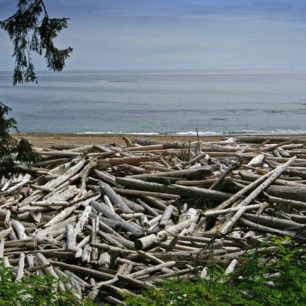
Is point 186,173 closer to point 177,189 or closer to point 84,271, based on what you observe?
point 177,189

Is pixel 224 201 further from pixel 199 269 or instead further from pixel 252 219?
pixel 199 269

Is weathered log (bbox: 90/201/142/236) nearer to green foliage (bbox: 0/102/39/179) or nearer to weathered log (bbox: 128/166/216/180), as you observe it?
weathered log (bbox: 128/166/216/180)

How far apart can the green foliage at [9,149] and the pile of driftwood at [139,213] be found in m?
0.88

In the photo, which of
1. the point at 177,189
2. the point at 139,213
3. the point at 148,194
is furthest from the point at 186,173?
the point at 139,213

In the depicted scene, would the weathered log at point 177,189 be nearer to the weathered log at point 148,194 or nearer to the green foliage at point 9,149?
the weathered log at point 148,194

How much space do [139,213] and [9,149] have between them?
304 centimetres

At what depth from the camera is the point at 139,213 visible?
9297 mm

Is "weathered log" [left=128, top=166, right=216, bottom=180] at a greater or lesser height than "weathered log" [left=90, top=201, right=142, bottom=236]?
greater

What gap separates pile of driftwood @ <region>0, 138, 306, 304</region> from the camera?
7.29 m

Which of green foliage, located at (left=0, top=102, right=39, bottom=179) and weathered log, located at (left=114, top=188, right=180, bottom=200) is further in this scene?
weathered log, located at (left=114, top=188, right=180, bottom=200)

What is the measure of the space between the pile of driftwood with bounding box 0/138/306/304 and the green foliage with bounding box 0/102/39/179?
2.88 feet

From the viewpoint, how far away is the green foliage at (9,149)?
8.95m

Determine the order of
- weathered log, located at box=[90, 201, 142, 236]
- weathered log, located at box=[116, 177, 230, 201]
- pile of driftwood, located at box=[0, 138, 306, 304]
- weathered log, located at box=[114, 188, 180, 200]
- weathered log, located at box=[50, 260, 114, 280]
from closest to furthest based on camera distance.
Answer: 1. weathered log, located at box=[50, 260, 114, 280]
2. pile of driftwood, located at box=[0, 138, 306, 304]
3. weathered log, located at box=[90, 201, 142, 236]
4. weathered log, located at box=[116, 177, 230, 201]
5. weathered log, located at box=[114, 188, 180, 200]

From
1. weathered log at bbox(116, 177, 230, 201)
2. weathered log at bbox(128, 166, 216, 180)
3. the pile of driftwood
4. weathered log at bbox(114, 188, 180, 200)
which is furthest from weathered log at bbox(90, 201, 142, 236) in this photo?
weathered log at bbox(128, 166, 216, 180)
